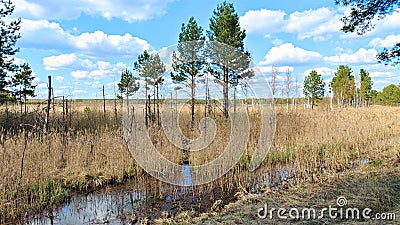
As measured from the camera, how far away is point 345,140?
327 inches

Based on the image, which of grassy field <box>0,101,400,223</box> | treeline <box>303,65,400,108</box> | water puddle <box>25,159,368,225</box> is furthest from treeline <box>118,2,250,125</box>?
treeline <box>303,65,400,108</box>

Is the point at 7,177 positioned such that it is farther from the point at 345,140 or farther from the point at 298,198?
the point at 345,140

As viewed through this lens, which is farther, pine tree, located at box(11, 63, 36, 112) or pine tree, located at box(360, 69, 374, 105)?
pine tree, located at box(360, 69, 374, 105)

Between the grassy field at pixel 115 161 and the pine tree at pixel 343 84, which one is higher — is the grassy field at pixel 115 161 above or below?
below

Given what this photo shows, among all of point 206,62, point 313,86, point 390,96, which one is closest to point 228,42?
point 206,62

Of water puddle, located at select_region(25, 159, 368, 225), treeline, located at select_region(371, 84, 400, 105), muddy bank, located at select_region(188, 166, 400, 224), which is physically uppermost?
treeline, located at select_region(371, 84, 400, 105)

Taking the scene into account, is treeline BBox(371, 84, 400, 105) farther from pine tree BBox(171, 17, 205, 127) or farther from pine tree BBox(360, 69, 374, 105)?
pine tree BBox(171, 17, 205, 127)

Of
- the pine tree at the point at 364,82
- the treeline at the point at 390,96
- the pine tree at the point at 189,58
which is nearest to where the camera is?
the pine tree at the point at 189,58

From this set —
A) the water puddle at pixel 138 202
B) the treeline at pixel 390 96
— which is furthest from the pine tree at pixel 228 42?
the treeline at pixel 390 96

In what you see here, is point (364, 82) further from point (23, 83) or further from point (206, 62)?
point (23, 83)

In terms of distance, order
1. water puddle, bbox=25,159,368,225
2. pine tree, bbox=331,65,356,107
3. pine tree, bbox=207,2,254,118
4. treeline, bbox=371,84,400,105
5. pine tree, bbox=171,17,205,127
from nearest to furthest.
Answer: water puddle, bbox=25,159,368,225 → pine tree, bbox=171,17,205,127 → pine tree, bbox=207,2,254,118 → pine tree, bbox=331,65,356,107 → treeline, bbox=371,84,400,105

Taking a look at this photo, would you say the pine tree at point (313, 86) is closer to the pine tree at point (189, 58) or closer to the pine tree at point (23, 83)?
the pine tree at point (189, 58)

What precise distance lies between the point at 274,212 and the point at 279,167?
309 cm

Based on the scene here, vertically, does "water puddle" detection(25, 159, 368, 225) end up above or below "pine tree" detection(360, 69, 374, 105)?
below
